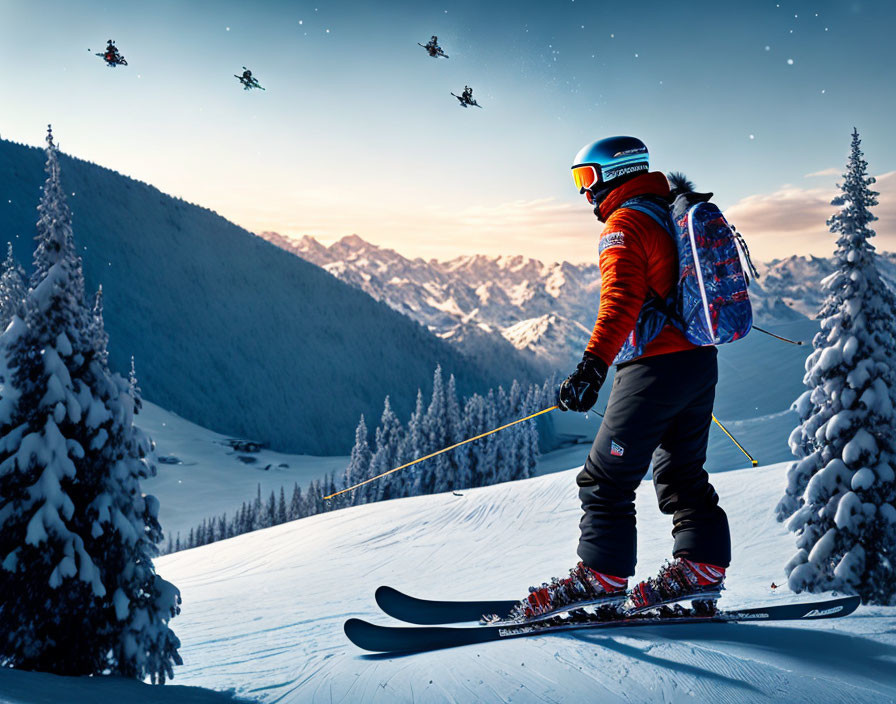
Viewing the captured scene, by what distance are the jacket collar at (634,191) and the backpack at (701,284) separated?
0.47 feet

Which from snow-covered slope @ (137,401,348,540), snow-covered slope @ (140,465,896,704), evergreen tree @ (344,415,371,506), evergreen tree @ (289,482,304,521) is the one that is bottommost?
snow-covered slope @ (137,401,348,540)

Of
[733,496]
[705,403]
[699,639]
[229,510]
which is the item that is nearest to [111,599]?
[699,639]

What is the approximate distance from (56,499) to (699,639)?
512 cm

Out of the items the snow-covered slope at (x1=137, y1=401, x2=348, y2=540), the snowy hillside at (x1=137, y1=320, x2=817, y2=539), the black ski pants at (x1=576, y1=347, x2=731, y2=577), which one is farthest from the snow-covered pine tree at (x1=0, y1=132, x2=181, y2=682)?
the snow-covered slope at (x1=137, y1=401, x2=348, y2=540)

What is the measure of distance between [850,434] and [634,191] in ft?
20.5

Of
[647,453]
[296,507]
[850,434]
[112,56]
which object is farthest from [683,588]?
[296,507]

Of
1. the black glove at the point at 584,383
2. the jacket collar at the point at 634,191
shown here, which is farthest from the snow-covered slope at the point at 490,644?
the jacket collar at the point at 634,191

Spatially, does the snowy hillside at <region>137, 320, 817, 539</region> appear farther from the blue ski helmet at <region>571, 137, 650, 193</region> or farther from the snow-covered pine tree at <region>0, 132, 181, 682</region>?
the blue ski helmet at <region>571, 137, 650, 193</region>

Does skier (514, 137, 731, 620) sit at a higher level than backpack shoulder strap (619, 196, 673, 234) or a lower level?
lower

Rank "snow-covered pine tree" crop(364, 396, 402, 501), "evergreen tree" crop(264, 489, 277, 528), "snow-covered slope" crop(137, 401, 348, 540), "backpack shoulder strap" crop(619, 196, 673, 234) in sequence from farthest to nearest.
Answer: "snow-covered slope" crop(137, 401, 348, 540)
"evergreen tree" crop(264, 489, 277, 528)
"snow-covered pine tree" crop(364, 396, 402, 501)
"backpack shoulder strap" crop(619, 196, 673, 234)

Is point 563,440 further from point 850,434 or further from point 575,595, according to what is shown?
point 575,595

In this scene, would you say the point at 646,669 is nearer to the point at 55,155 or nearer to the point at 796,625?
the point at 796,625

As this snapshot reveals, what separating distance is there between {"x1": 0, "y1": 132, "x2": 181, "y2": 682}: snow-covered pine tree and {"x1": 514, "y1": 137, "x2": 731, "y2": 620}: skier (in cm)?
356

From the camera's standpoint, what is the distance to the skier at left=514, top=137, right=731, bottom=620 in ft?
11.6
